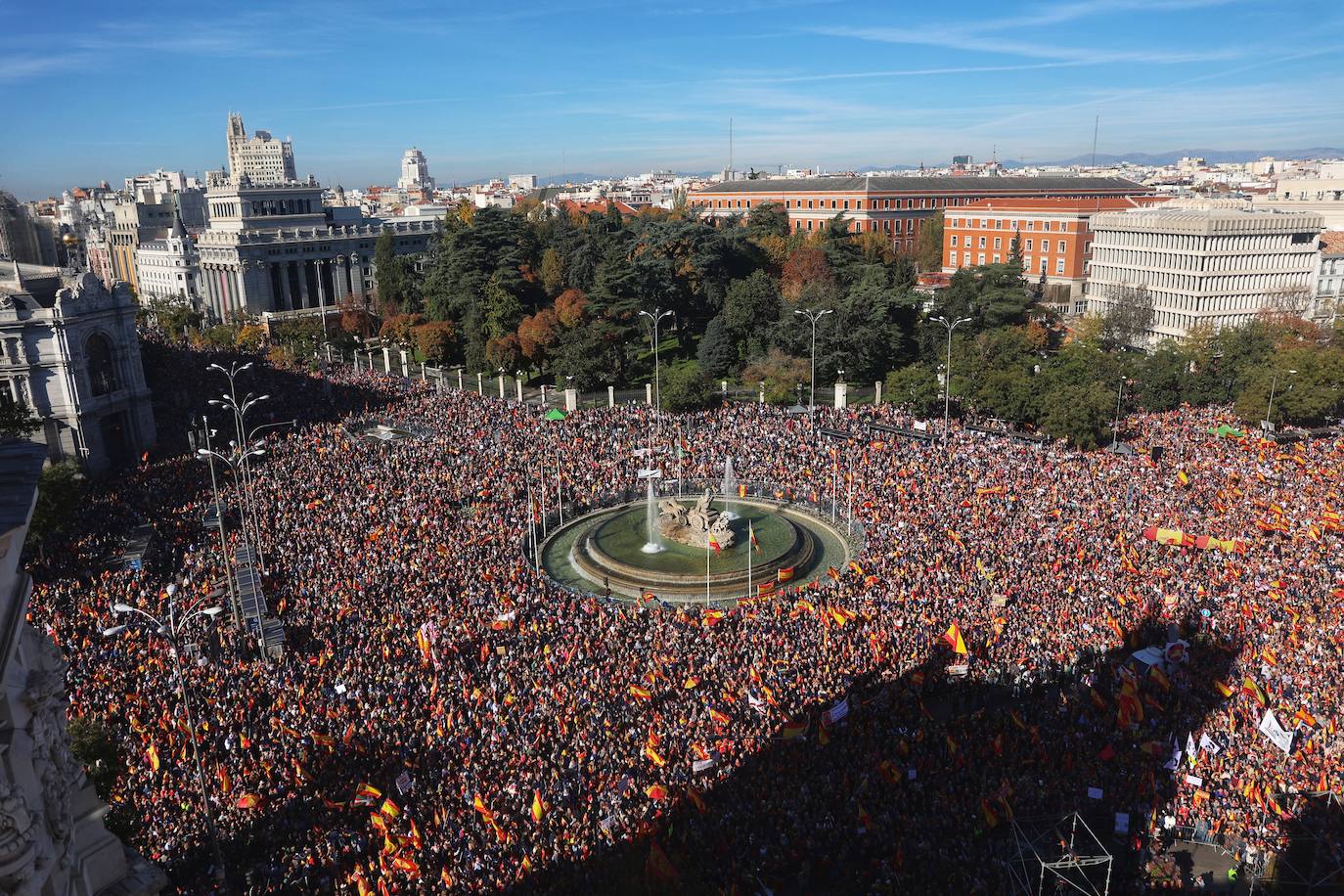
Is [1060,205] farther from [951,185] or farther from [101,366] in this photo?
[101,366]

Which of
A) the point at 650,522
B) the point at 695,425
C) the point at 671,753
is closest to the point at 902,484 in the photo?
the point at 650,522

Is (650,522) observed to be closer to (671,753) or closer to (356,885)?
(671,753)

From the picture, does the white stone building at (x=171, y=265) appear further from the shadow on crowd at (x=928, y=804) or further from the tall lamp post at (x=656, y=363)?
the shadow on crowd at (x=928, y=804)

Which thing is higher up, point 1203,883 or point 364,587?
point 364,587

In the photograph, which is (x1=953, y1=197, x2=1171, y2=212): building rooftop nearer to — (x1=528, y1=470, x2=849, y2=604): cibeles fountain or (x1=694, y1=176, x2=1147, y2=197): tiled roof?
(x1=694, y1=176, x2=1147, y2=197): tiled roof

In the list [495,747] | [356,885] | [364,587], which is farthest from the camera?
[364,587]

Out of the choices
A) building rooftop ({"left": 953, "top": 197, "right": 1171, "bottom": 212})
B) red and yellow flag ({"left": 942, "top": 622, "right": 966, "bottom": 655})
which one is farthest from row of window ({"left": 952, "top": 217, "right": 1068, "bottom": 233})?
red and yellow flag ({"left": 942, "top": 622, "right": 966, "bottom": 655})
